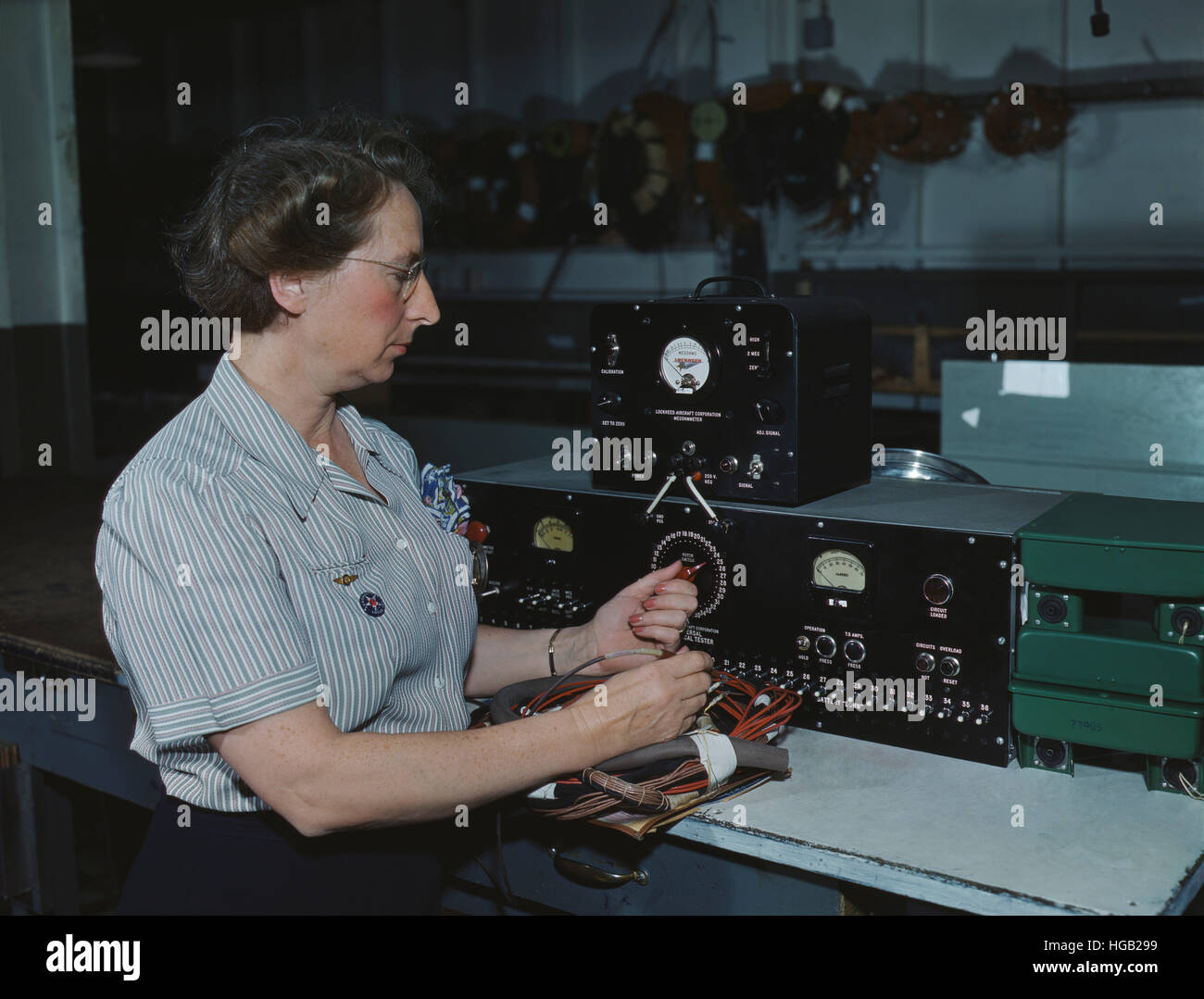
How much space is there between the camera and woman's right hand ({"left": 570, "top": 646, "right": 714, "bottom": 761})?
4.54ft

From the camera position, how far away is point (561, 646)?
174 centimetres

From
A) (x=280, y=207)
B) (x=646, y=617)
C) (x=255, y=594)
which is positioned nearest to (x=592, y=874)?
(x=646, y=617)

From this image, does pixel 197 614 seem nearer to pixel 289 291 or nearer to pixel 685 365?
pixel 289 291

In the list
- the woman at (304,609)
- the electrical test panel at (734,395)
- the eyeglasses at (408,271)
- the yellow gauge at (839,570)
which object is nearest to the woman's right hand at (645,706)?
the woman at (304,609)

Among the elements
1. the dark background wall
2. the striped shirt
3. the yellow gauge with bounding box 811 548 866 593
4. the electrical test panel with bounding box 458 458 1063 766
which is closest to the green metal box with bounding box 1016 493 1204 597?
the electrical test panel with bounding box 458 458 1063 766

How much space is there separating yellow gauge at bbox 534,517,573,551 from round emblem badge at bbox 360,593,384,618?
0.47m

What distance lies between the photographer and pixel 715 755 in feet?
4.64

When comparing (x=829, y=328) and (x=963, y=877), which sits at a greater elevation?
(x=829, y=328)

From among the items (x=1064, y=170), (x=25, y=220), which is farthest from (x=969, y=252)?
(x=25, y=220)

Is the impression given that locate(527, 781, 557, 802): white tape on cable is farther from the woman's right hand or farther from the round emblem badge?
the round emblem badge

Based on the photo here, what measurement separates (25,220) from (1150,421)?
3272mm

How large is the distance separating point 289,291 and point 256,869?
0.70 m
